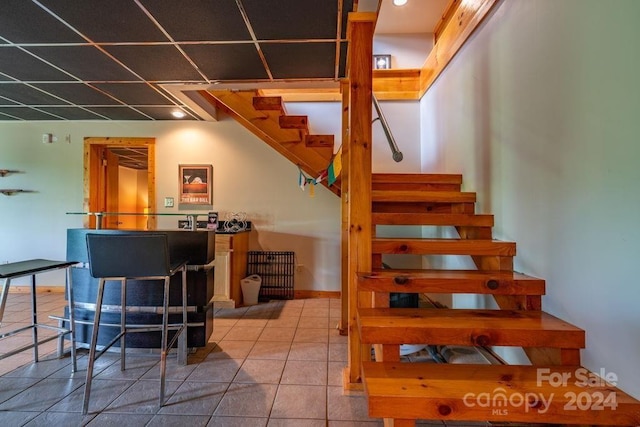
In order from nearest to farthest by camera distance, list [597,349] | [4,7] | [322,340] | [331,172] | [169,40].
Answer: [597,349], [4,7], [169,40], [322,340], [331,172]

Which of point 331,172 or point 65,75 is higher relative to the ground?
point 65,75

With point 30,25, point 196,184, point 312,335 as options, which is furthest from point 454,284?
point 196,184

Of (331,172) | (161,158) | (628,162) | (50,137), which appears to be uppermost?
(50,137)

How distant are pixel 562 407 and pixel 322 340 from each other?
5.85ft

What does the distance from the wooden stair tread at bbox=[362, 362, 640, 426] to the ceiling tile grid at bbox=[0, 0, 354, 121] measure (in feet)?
7.01

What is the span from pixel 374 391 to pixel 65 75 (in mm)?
3658

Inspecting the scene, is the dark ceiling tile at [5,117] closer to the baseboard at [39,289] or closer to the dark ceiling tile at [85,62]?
the dark ceiling tile at [85,62]

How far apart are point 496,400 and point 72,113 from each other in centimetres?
512

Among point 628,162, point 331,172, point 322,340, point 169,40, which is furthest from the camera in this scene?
point 331,172

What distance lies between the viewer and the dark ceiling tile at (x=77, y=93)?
2949mm

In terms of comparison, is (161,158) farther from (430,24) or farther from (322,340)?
(430,24)

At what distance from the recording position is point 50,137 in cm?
401

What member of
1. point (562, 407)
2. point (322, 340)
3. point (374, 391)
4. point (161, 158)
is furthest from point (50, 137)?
point (562, 407)

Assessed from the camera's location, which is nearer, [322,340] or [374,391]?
[374,391]
